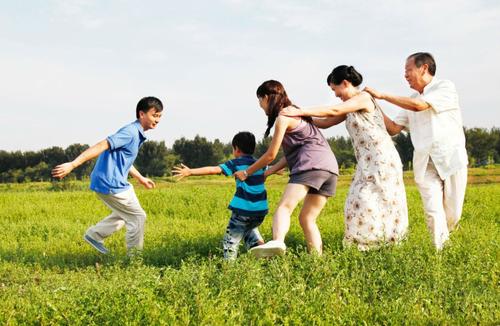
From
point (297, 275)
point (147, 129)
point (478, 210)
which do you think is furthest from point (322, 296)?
point (478, 210)

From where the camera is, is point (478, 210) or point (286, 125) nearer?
point (286, 125)

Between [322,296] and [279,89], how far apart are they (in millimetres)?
2428

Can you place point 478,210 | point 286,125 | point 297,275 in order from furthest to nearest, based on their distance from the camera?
point 478,210 < point 286,125 < point 297,275

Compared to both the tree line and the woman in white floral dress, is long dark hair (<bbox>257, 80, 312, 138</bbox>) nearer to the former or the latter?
the woman in white floral dress

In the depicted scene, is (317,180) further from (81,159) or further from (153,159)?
(153,159)

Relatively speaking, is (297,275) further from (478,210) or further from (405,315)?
(478,210)

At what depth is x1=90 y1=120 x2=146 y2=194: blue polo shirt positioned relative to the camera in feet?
23.4

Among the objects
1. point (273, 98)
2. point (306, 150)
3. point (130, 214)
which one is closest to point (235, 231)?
point (306, 150)

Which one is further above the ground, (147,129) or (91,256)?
(147,129)

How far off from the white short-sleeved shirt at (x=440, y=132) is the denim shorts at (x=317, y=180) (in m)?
1.26

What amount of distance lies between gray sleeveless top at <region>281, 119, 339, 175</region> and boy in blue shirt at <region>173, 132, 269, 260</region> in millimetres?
455

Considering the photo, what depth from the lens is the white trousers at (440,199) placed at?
6.68 meters

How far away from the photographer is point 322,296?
4.70 meters

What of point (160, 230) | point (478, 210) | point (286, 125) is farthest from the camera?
point (478, 210)
